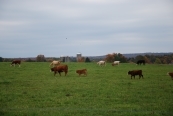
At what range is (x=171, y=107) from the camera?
10844 mm

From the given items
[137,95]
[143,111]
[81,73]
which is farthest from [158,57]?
[143,111]

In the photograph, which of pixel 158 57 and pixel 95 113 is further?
pixel 158 57

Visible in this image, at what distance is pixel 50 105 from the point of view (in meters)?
11.3

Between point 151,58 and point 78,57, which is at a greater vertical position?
point 78,57

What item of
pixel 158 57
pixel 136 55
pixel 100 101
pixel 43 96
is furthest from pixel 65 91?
pixel 136 55

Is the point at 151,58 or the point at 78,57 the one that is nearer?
the point at 151,58

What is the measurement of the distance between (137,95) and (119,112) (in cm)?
414

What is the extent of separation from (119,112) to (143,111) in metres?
1.00

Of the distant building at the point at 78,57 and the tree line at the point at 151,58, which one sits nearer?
the tree line at the point at 151,58

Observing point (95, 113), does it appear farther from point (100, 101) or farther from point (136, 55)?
point (136, 55)

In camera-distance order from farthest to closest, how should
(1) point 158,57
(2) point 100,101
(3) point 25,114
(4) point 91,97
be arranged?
(1) point 158,57 → (4) point 91,97 → (2) point 100,101 → (3) point 25,114

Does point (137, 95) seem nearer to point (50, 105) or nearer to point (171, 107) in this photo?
point (171, 107)

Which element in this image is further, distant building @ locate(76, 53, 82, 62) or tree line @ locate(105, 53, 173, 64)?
distant building @ locate(76, 53, 82, 62)

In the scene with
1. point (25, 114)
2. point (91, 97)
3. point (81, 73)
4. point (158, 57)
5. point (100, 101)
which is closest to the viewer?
point (25, 114)
